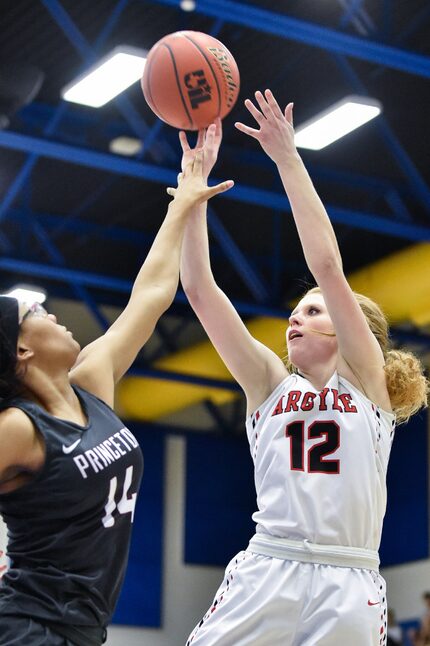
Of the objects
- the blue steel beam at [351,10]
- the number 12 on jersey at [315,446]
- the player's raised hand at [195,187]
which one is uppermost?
the blue steel beam at [351,10]

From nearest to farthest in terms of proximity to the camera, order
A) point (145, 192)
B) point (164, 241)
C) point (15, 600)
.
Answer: point (15, 600)
point (164, 241)
point (145, 192)

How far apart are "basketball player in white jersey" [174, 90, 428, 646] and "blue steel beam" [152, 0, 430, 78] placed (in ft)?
18.0

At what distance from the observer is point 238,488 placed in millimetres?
20078

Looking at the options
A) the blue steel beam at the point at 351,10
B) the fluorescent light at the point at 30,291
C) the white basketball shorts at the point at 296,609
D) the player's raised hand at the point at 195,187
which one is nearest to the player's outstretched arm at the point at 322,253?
the player's raised hand at the point at 195,187

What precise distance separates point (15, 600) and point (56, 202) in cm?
1306

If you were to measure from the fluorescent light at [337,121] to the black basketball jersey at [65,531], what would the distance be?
8.51 m

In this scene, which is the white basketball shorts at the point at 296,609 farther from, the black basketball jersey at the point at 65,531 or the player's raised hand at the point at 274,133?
the player's raised hand at the point at 274,133

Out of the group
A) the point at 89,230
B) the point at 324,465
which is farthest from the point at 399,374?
the point at 89,230

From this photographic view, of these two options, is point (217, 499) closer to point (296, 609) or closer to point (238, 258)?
point (238, 258)

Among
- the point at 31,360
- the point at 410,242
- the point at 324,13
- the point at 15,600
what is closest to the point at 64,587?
the point at 15,600

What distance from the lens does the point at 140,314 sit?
13.2ft

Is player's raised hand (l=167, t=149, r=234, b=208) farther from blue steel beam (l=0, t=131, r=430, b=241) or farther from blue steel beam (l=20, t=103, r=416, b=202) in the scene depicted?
blue steel beam (l=20, t=103, r=416, b=202)

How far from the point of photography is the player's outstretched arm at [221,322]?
4.81 meters

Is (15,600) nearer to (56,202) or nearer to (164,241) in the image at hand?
(164,241)
